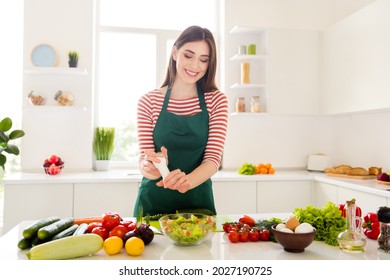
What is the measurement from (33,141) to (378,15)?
317 cm

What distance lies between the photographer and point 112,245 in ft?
3.86

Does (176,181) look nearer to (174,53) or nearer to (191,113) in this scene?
(191,113)

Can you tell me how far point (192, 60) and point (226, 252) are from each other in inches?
34.7

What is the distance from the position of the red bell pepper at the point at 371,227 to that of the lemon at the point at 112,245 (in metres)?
0.95

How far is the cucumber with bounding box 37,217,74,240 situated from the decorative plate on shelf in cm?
242

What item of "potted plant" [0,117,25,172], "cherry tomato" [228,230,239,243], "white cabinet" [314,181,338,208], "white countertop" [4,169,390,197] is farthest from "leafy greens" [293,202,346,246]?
"potted plant" [0,117,25,172]

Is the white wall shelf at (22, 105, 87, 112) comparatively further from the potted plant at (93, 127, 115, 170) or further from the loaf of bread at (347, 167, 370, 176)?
the loaf of bread at (347, 167, 370, 176)

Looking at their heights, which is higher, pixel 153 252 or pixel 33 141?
pixel 33 141

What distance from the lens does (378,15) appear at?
9.20ft

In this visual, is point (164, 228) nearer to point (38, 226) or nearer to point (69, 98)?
point (38, 226)

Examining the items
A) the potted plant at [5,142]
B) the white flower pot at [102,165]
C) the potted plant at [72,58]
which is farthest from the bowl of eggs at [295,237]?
the potted plant at [72,58]

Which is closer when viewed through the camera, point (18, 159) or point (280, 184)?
point (280, 184)

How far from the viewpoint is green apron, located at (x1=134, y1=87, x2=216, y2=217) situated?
1831 millimetres
